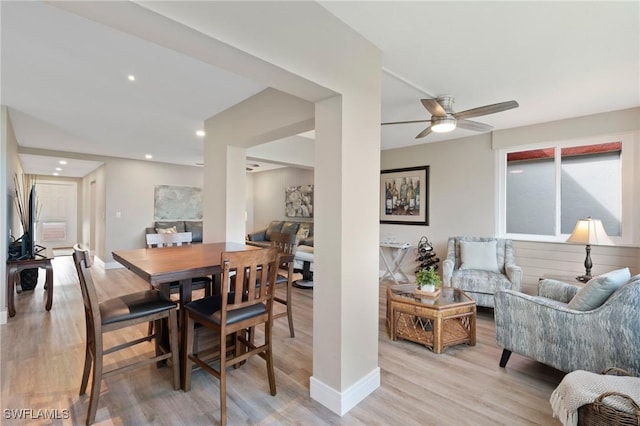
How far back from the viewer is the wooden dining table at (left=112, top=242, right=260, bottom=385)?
1781 millimetres

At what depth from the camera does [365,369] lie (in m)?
2.10

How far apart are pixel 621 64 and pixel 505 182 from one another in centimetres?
218

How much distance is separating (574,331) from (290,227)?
565 cm

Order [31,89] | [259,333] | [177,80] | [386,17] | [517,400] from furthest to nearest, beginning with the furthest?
[259,333]
[31,89]
[177,80]
[517,400]
[386,17]

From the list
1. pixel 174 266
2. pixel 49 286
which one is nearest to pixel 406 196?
pixel 174 266

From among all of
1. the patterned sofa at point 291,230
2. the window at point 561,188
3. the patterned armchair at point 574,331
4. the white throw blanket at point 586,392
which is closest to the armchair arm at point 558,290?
the patterned armchair at point 574,331

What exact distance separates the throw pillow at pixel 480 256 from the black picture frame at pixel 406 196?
3.50 ft

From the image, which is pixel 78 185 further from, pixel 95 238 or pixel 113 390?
pixel 113 390

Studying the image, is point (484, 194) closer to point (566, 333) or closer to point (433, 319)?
point (433, 319)

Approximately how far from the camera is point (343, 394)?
6.25ft

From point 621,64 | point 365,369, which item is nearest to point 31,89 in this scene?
point 365,369

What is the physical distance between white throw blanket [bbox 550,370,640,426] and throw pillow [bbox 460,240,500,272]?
2.53m

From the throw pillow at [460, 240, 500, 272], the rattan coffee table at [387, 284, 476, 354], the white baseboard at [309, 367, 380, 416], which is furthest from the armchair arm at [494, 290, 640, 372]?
the throw pillow at [460, 240, 500, 272]

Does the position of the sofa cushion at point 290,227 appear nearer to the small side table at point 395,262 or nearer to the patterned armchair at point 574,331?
the small side table at point 395,262
